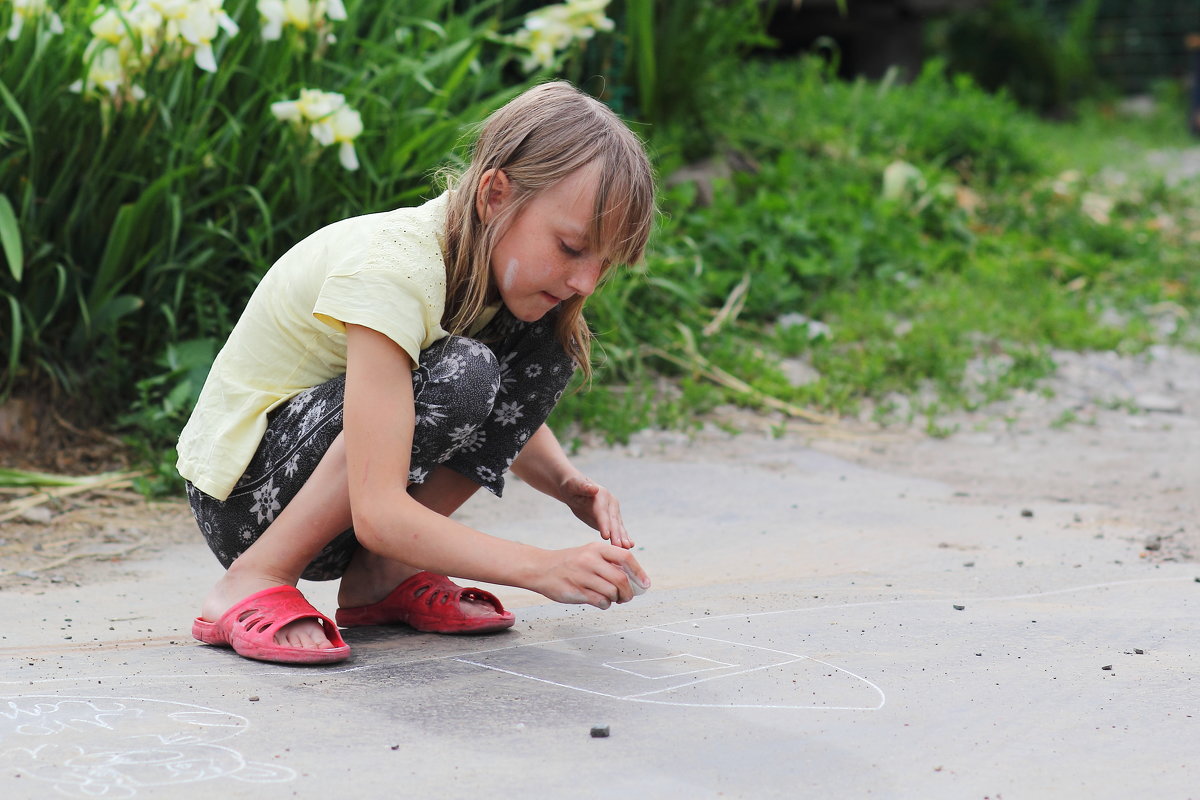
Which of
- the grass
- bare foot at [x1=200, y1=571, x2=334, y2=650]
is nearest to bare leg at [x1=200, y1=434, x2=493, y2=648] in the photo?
bare foot at [x1=200, y1=571, x2=334, y2=650]

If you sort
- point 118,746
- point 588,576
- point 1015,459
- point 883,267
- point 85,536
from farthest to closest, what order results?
point 883,267
point 1015,459
point 85,536
point 588,576
point 118,746

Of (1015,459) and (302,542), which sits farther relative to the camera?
(1015,459)

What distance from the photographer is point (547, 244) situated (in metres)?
1.73

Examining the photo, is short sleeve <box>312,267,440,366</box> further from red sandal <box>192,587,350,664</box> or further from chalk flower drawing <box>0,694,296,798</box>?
chalk flower drawing <box>0,694,296,798</box>

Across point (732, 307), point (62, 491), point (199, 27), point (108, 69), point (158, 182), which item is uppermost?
point (199, 27)

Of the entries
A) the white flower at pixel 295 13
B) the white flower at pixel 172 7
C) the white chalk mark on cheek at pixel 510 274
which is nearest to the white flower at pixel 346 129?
the white flower at pixel 295 13

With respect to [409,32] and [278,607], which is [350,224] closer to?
[278,607]

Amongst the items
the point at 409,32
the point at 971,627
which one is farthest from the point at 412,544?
the point at 409,32

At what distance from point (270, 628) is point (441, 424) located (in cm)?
36

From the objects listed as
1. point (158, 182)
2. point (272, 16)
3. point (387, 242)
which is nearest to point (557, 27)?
point (272, 16)

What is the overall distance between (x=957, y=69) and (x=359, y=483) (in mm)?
9806

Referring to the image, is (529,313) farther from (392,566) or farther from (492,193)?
(392,566)

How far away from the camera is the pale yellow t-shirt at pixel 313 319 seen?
5.53 feet

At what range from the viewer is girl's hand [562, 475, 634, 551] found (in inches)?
74.8
